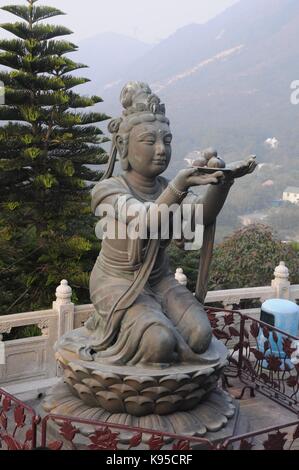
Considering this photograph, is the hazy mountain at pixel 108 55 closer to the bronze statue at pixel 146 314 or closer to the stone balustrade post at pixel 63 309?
the stone balustrade post at pixel 63 309

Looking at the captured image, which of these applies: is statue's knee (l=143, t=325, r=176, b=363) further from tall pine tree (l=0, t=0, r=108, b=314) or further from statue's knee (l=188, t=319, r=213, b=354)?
tall pine tree (l=0, t=0, r=108, b=314)

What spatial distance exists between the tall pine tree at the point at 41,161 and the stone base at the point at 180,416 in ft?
15.5

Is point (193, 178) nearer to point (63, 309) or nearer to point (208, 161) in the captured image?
point (208, 161)

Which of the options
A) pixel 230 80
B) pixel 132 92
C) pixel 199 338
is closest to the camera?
pixel 199 338

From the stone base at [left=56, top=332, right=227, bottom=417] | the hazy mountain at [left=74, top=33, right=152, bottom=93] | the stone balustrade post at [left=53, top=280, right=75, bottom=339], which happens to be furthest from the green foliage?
the hazy mountain at [left=74, top=33, right=152, bottom=93]

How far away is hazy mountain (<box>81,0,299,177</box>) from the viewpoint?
3028cm

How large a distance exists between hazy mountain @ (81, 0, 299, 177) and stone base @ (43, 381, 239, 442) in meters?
17.7

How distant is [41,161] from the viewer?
8.83 meters

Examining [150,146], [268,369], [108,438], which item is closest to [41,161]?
[268,369]

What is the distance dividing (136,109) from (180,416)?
1.95 m

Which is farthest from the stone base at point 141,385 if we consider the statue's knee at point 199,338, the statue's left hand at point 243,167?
the statue's left hand at point 243,167

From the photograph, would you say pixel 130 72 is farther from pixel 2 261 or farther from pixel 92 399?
pixel 92 399

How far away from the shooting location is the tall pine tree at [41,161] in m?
8.72

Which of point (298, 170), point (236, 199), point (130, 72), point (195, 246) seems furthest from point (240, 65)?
point (195, 246)
